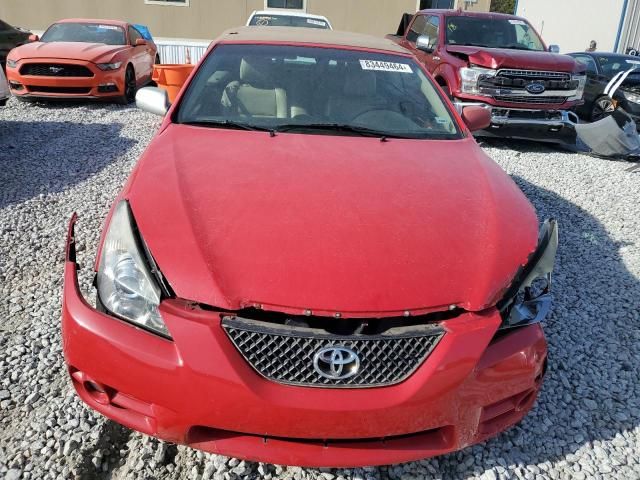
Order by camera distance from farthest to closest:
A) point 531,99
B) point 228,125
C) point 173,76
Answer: point 173,76 → point 531,99 → point 228,125

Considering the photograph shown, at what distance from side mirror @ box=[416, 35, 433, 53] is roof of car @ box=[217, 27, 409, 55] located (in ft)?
14.8

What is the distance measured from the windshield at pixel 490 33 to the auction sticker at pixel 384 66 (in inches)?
205

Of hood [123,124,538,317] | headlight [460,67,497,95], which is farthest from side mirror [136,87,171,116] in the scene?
headlight [460,67,497,95]

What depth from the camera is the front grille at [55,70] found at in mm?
8336

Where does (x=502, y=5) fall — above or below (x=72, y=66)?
above

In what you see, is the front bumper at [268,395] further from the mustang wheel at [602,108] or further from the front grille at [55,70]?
the mustang wheel at [602,108]

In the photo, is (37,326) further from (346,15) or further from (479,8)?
(479,8)

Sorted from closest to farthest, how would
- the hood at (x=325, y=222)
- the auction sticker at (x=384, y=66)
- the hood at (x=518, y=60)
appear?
the hood at (x=325, y=222), the auction sticker at (x=384, y=66), the hood at (x=518, y=60)

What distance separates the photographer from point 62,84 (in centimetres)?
838

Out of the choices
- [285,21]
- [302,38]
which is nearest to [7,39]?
[285,21]

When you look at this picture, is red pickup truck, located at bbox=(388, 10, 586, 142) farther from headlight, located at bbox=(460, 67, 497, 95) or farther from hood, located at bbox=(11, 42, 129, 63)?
hood, located at bbox=(11, 42, 129, 63)

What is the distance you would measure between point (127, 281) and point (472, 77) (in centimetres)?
647

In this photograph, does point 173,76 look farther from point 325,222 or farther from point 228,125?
point 325,222

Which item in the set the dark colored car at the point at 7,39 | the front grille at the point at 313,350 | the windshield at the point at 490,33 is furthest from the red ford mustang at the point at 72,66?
the front grille at the point at 313,350
